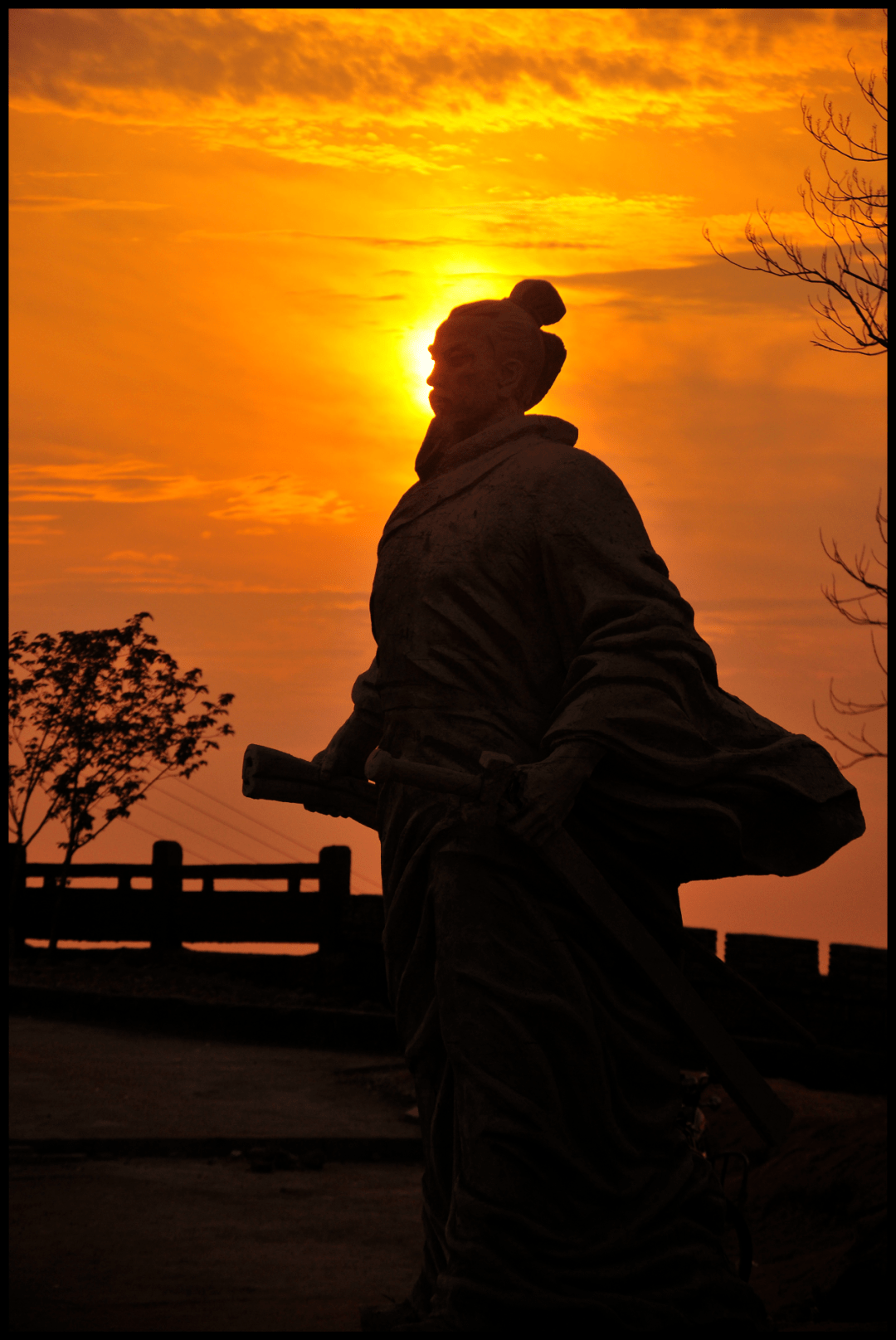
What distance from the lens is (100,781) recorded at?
20.3m

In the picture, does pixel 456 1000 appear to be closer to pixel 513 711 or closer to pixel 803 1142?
pixel 513 711

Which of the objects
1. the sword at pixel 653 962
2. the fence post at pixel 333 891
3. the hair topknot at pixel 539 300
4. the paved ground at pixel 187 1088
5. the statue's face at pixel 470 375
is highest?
the hair topknot at pixel 539 300

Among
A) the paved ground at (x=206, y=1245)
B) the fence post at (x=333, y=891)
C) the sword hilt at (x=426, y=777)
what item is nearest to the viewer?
the sword hilt at (x=426, y=777)

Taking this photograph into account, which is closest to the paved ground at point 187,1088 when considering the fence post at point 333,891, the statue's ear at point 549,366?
the fence post at point 333,891

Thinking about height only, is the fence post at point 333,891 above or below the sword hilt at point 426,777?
below

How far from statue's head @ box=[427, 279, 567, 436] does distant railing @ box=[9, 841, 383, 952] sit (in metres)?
14.7

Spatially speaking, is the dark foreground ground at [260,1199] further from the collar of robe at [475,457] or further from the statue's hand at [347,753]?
the collar of robe at [475,457]

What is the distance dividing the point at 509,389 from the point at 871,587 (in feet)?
16.4

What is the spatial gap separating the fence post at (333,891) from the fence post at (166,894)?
258cm

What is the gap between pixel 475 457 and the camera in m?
3.67

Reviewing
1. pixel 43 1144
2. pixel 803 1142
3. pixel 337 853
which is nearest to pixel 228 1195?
pixel 43 1144

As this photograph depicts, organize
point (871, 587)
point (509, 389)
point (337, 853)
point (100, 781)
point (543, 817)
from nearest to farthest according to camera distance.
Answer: point (543, 817) → point (509, 389) → point (871, 587) → point (337, 853) → point (100, 781)

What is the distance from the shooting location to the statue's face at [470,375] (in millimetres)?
3686

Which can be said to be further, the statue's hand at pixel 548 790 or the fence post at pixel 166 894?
the fence post at pixel 166 894
